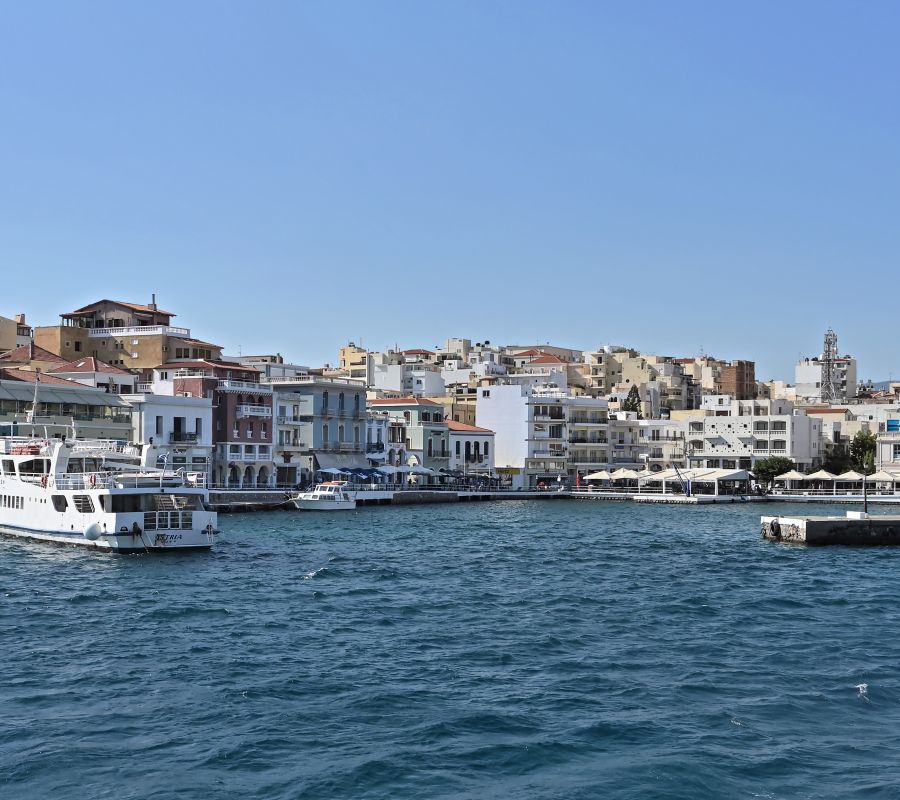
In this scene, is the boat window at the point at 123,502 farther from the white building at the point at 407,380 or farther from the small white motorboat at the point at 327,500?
the white building at the point at 407,380

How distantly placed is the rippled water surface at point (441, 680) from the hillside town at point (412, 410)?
24.6 meters

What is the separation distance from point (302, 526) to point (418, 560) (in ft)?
62.7

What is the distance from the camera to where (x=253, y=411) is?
82.1 m

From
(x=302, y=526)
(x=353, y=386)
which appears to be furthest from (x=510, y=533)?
(x=353, y=386)

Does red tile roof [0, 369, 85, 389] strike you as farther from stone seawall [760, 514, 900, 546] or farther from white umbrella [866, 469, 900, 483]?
white umbrella [866, 469, 900, 483]

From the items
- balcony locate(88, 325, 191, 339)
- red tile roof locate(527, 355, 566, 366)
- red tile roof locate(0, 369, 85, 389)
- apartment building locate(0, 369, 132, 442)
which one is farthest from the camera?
red tile roof locate(527, 355, 566, 366)

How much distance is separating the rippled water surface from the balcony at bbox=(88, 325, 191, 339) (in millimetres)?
50976

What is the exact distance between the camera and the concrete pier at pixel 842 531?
52906 mm

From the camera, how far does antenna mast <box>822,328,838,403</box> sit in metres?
146

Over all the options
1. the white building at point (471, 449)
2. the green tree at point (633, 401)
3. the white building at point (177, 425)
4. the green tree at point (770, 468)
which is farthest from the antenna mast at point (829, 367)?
the white building at point (177, 425)

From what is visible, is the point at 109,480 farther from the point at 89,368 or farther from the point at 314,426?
the point at 314,426

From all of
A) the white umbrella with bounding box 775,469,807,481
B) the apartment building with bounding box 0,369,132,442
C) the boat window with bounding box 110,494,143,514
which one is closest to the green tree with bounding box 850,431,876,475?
the white umbrella with bounding box 775,469,807,481

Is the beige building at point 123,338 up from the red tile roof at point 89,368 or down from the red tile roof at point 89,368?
up

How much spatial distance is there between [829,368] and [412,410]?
2740 inches
